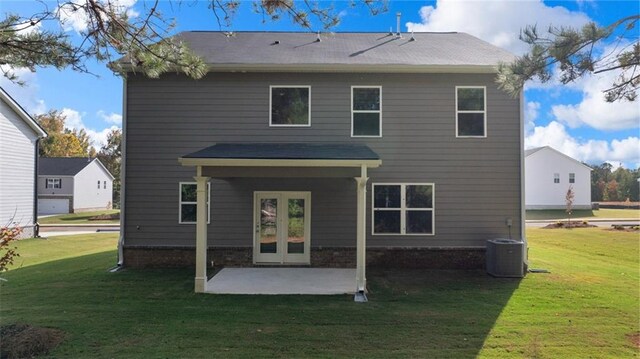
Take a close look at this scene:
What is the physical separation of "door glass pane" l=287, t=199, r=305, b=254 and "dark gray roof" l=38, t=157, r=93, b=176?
30.5 metres

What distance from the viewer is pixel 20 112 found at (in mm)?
16188

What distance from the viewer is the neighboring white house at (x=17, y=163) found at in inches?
607

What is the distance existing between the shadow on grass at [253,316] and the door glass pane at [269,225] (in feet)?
6.79

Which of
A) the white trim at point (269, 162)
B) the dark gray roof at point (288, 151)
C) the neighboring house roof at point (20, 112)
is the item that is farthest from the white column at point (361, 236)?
the neighboring house roof at point (20, 112)

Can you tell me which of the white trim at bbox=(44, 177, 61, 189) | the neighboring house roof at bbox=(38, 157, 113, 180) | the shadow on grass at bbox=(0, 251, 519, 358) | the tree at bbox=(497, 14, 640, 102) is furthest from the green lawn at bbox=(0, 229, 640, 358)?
the white trim at bbox=(44, 177, 61, 189)

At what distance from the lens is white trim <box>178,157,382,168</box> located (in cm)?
760

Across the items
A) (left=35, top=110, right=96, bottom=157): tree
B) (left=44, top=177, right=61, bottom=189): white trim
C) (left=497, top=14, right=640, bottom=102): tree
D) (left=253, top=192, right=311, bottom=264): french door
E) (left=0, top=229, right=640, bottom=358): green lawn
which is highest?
(left=35, top=110, right=96, bottom=157): tree

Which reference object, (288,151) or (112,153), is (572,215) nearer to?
(288,151)

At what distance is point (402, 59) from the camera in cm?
1002

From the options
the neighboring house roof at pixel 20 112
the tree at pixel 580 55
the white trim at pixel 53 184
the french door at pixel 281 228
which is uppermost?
the neighboring house roof at pixel 20 112

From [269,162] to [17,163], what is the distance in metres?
14.8

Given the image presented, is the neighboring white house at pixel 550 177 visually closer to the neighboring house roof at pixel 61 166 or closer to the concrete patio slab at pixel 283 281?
the concrete patio slab at pixel 283 281

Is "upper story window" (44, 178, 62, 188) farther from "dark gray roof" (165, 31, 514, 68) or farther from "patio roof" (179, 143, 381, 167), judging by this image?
"patio roof" (179, 143, 381, 167)

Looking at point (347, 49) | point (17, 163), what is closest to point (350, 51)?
point (347, 49)
